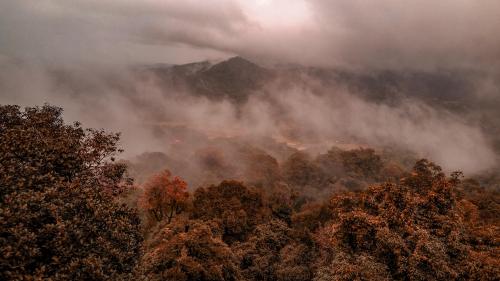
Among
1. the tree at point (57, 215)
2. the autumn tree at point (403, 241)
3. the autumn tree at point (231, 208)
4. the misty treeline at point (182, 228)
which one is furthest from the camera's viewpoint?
the autumn tree at point (231, 208)

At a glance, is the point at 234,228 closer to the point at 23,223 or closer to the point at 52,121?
the point at 52,121

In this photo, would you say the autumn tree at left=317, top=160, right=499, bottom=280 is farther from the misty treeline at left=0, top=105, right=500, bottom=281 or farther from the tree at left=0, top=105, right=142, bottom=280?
the tree at left=0, top=105, right=142, bottom=280

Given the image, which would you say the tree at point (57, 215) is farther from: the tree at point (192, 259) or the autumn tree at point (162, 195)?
the autumn tree at point (162, 195)

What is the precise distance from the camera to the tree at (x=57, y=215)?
15070 millimetres

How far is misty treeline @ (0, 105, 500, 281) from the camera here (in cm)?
1642

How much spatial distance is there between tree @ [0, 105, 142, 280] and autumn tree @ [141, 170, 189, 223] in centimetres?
3610

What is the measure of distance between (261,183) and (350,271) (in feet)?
277

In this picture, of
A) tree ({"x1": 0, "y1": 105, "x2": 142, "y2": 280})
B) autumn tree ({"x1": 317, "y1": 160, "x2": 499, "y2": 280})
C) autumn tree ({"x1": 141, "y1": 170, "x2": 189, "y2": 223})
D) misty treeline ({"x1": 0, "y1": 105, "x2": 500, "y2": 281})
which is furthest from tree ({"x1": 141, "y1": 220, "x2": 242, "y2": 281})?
autumn tree ({"x1": 141, "y1": 170, "x2": 189, "y2": 223})

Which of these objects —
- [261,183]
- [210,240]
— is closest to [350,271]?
[210,240]

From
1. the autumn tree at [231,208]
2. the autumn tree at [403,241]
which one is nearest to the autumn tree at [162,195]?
the autumn tree at [231,208]

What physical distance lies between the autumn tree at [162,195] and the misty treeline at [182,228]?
0.19 m

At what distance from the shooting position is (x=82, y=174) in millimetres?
23891

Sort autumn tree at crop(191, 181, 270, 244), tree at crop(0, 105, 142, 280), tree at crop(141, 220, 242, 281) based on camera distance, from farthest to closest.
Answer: autumn tree at crop(191, 181, 270, 244)
tree at crop(141, 220, 242, 281)
tree at crop(0, 105, 142, 280)

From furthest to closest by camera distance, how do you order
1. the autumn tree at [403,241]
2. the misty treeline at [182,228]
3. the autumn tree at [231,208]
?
the autumn tree at [231,208]
the autumn tree at [403,241]
the misty treeline at [182,228]
